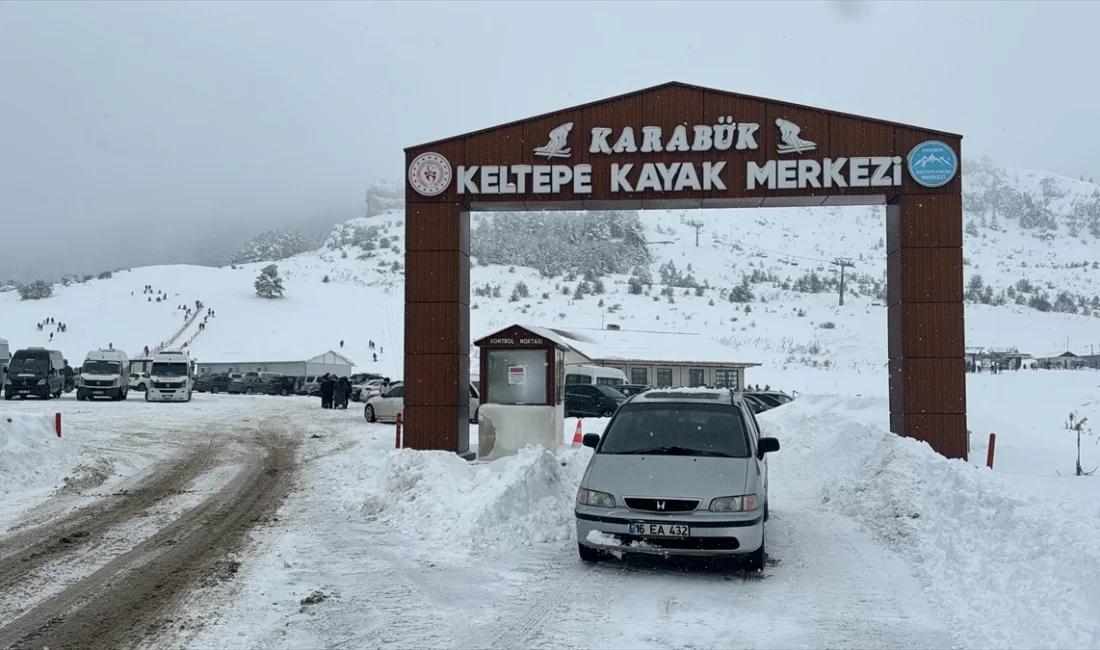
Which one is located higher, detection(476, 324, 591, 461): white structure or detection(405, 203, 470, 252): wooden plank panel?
detection(405, 203, 470, 252): wooden plank panel

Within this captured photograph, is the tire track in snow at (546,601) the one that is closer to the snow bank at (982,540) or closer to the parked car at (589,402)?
the snow bank at (982,540)

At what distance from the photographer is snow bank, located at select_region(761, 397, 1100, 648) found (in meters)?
6.12

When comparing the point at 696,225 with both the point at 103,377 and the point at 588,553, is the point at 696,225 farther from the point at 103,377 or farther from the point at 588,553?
the point at 588,553

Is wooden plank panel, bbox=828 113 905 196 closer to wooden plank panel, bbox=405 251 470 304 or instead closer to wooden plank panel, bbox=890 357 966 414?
wooden plank panel, bbox=890 357 966 414

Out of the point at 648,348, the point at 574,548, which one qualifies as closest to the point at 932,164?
the point at 574,548

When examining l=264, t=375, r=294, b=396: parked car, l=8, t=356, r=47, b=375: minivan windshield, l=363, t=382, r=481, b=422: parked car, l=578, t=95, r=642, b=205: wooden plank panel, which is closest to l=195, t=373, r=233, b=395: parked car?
l=264, t=375, r=294, b=396: parked car

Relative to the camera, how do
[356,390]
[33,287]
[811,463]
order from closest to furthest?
1. [811,463]
2. [356,390]
3. [33,287]

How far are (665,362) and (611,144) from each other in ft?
126

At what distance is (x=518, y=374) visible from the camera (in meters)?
17.2

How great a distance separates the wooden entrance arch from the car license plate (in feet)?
28.5

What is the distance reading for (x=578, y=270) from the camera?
400 ft

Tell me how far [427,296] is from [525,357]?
7.94 ft

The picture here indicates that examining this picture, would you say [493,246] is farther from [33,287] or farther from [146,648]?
[146,648]

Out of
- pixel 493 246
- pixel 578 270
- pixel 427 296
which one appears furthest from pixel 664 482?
pixel 493 246
